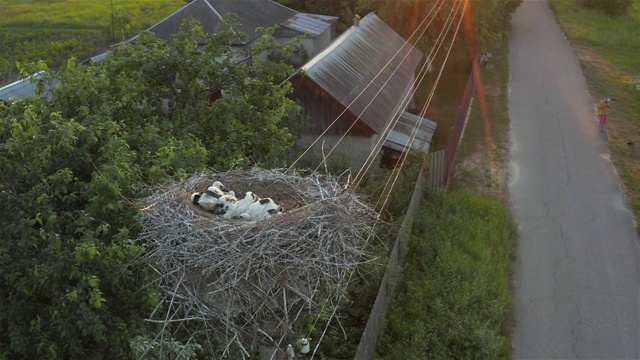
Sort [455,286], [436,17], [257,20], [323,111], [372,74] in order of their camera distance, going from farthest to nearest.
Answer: [257,20]
[436,17]
[372,74]
[323,111]
[455,286]

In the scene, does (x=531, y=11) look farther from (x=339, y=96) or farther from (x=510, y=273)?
(x=510, y=273)

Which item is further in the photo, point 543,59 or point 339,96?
point 543,59

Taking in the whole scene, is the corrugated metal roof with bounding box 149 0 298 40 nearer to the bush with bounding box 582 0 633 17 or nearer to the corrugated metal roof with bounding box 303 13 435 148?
the corrugated metal roof with bounding box 303 13 435 148

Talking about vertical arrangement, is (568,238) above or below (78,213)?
below

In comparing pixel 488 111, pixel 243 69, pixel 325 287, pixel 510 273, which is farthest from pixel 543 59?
pixel 325 287

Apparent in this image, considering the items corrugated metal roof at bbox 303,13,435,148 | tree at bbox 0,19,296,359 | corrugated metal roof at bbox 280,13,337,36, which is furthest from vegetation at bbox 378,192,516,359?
corrugated metal roof at bbox 280,13,337,36

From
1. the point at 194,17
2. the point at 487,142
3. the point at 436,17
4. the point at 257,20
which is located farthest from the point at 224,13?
the point at 487,142

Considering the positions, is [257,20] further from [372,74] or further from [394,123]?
[394,123]
